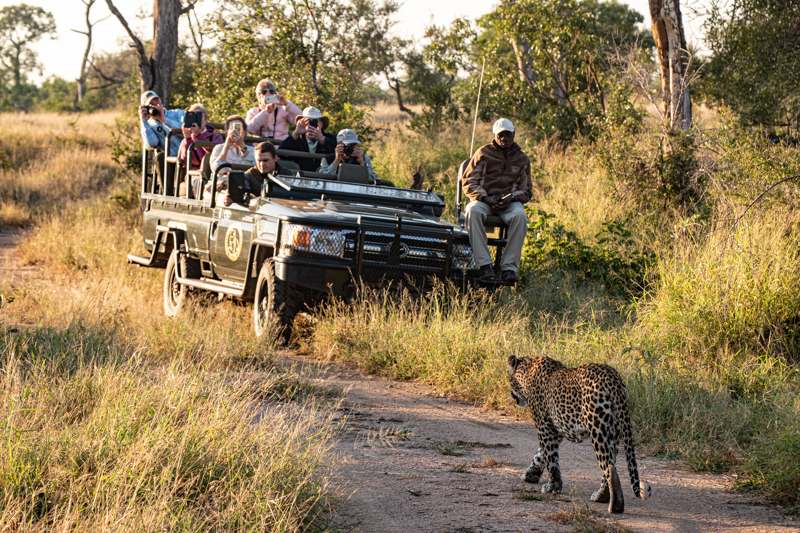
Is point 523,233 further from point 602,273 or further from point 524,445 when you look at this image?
point 524,445

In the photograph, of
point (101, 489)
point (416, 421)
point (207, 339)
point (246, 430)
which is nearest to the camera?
point (101, 489)

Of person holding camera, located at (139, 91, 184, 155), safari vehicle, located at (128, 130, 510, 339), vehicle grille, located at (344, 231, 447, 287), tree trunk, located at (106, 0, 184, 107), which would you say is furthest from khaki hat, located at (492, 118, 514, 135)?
tree trunk, located at (106, 0, 184, 107)

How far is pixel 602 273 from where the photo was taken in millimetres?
9242

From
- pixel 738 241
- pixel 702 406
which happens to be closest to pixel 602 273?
pixel 738 241

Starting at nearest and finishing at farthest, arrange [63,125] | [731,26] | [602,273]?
[602,273], [731,26], [63,125]

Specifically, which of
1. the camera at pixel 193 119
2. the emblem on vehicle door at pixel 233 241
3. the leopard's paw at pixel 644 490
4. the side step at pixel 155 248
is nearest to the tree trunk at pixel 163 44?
the camera at pixel 193 119

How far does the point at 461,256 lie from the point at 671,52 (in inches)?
215

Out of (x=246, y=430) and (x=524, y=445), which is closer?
(x=246, y=430)

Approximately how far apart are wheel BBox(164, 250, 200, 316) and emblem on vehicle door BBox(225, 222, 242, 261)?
104 cm

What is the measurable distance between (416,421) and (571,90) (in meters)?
11.6

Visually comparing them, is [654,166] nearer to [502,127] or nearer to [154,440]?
[502,127]

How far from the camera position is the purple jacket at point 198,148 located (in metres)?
9.79

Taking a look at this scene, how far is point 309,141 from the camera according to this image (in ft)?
31.6

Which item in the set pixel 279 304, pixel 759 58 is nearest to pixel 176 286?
pixel 279 304
